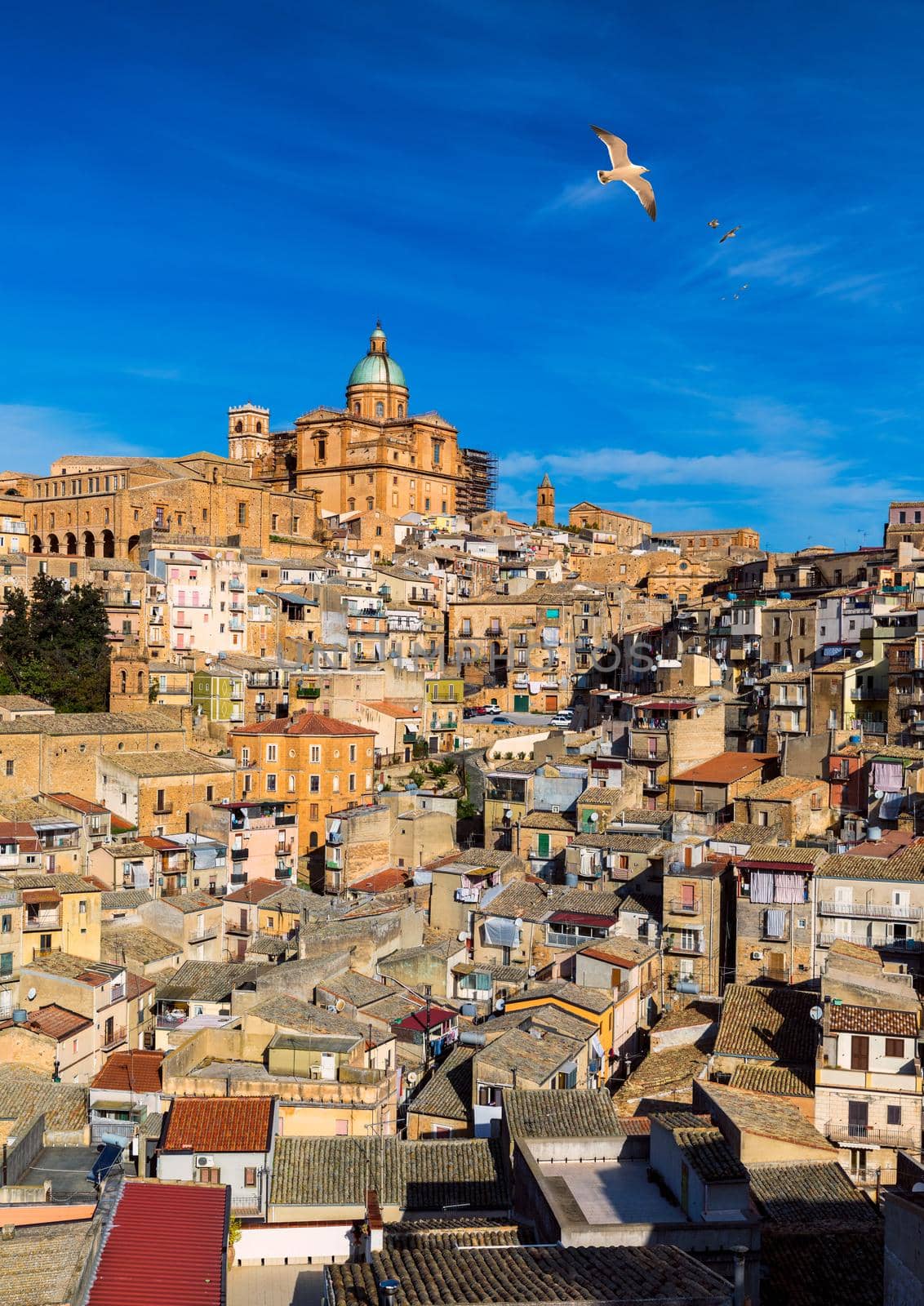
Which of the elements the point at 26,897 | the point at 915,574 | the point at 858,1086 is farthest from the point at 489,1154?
the point at 915,574

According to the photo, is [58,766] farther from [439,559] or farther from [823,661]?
[439,559]

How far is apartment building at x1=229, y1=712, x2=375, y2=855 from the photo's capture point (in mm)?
35125

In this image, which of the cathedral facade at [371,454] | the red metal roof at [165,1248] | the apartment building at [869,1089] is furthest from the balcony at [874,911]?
the cathedral facade at [371,454]

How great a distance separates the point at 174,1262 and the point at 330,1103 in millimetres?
8243

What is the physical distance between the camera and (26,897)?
24.5m

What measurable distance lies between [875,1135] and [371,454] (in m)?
59.0

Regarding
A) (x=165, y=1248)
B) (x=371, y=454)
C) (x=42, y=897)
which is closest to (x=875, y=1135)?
(x=165, y=1248)

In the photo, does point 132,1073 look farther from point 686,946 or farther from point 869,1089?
point 869,1089

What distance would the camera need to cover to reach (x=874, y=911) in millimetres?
23469

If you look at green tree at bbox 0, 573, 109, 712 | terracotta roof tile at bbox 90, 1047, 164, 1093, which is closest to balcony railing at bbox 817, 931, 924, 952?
terracotta roof tile at bbox 90, 1047, 164, 1093

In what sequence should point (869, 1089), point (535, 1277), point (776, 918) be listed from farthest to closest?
point (776, 918)
point (869, 1089)
point (535, 1277)

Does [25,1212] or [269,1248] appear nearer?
[25,1212]

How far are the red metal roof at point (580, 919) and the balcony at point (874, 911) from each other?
4224mm

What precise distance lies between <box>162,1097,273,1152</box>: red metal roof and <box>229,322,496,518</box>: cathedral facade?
5434cm
